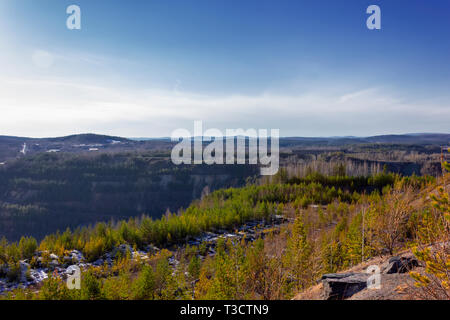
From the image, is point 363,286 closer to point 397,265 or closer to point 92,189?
point 397,265

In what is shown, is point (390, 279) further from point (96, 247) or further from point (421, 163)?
point (421, 163)

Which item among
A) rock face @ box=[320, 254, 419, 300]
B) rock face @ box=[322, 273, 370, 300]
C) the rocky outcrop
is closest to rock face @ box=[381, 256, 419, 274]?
the rocky outcrop

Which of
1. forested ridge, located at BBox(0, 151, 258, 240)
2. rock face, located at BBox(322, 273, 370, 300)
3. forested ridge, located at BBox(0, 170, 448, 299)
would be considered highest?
rock face, located at BBox(322, 273, 370, 300)

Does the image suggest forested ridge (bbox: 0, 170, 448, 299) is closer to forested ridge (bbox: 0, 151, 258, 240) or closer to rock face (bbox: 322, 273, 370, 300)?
rock face (bbox: 322, 273, 370, 300)

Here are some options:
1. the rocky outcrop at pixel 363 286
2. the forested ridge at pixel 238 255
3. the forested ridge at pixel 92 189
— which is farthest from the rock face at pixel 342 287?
the forested ridge at pixel 92 189

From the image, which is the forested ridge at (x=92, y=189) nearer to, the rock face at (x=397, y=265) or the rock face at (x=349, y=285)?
the rock face at (x=397, y=265)

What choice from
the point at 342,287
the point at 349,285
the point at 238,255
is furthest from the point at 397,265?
the point at 238,255

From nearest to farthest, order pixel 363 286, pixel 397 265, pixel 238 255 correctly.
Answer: pixel 363 286
pixel 397 265
pixel 238 255

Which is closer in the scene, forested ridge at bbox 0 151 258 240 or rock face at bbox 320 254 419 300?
rock face at bbox 320 254 419 300

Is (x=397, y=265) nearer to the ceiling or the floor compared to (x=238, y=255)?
nearer to the ceiling

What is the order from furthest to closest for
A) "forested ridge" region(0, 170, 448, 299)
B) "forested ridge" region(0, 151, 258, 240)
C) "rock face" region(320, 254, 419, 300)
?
1. "forested ridge" region(0, 151, 258, 240)
2. "forested ridge" region(0, 170, 448, 299)
3. "rock face" region(320, 254, 419, 300)

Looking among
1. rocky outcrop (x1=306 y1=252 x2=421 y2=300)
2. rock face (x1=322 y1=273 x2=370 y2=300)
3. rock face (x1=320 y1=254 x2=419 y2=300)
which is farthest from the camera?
rock face (x1=322 y1=273 x2=370 y2=300)
